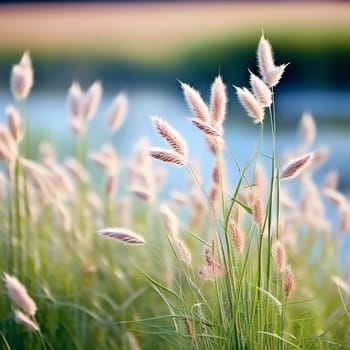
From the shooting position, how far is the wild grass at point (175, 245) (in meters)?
1.48

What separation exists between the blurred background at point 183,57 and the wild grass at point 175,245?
2.2 inches

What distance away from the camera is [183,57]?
7.00 feet

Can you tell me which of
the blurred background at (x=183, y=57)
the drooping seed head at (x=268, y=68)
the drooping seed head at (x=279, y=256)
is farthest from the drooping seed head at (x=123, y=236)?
the blurred background at (x=183, y=57)

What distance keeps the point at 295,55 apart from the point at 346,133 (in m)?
0.24

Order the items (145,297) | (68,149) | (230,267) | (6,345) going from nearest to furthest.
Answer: (230,267) → (6,345) → (145,297) → (68,149)

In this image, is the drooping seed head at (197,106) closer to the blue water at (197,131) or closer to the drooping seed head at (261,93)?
the drooping seed head at (261,93)

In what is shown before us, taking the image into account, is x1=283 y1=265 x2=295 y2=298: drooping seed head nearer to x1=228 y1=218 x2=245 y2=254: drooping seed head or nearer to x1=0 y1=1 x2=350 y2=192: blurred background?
A: x1=228 y1=218 x2=245 y2=254: drooping seed head

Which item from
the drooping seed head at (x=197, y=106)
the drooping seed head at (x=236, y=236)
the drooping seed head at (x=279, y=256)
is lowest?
the drooping seed head at (x=279, y=256)

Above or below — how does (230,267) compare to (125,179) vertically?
below

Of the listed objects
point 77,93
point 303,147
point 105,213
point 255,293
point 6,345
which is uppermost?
point 77,93

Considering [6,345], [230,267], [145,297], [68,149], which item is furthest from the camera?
[68,149]

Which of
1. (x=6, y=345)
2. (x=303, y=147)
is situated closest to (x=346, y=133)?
(x=303, y=147)

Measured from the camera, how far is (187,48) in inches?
83.8

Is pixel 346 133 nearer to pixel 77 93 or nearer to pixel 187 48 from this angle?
pixel 187 48
